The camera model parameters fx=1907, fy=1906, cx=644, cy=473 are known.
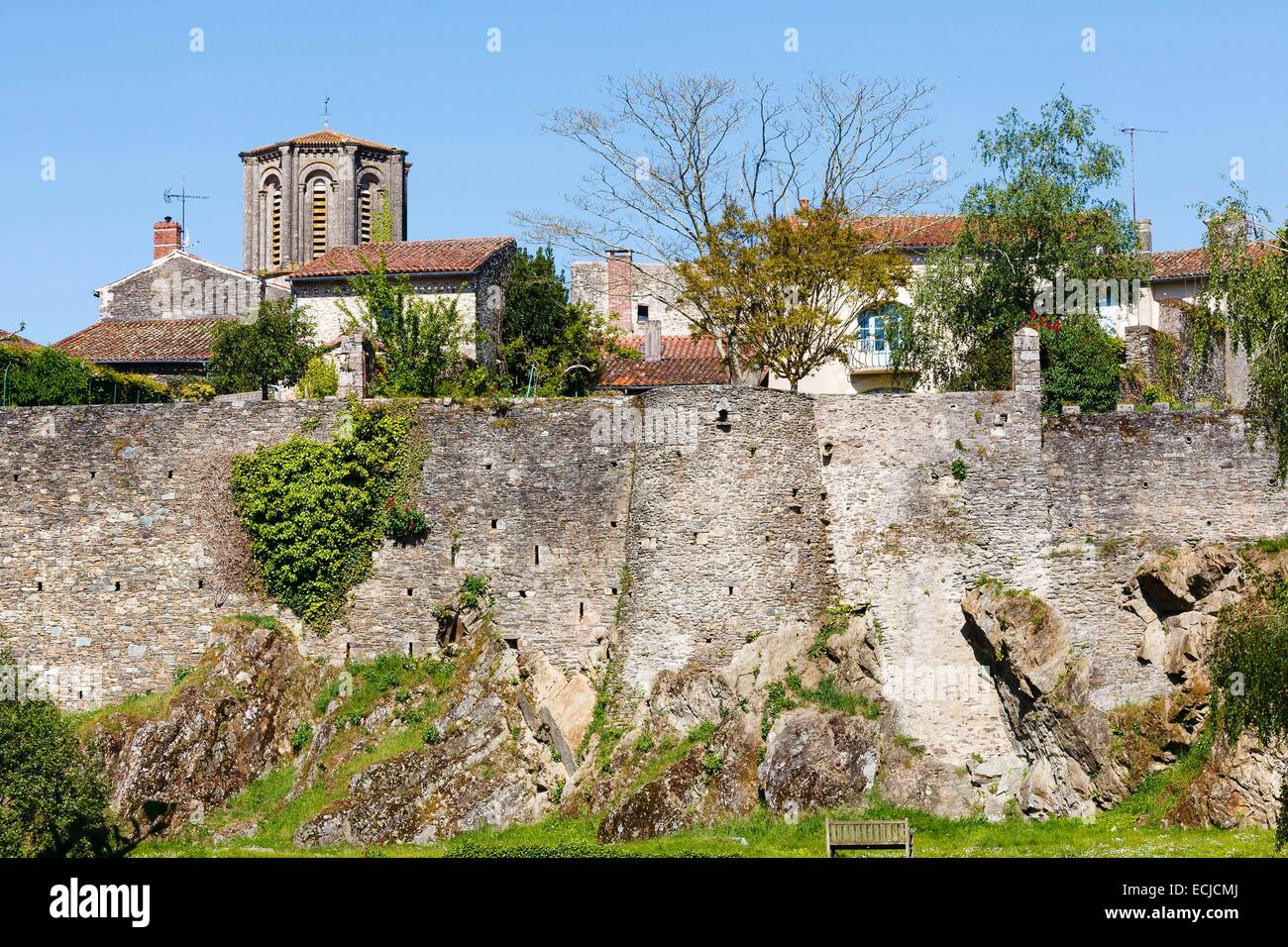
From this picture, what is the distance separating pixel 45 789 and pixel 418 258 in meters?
24.5

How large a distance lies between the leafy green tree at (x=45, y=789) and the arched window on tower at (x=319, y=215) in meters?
41.5

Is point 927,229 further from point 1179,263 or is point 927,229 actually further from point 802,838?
point 802,838

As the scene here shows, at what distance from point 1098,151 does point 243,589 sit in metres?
24.1

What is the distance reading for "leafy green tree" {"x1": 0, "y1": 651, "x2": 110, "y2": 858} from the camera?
35312mm

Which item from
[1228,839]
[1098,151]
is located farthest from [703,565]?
[1098,151]

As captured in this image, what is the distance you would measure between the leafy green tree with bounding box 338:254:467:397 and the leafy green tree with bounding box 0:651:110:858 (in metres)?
11.0

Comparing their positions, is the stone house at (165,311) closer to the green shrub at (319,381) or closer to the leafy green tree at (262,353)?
the leafy green tree at (262,353)

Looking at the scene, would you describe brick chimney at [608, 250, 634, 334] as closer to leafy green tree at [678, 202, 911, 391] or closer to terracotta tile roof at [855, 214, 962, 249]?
terracotta tile roof at [855, 214, 962, 249]

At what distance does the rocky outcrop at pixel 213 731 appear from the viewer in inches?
1533

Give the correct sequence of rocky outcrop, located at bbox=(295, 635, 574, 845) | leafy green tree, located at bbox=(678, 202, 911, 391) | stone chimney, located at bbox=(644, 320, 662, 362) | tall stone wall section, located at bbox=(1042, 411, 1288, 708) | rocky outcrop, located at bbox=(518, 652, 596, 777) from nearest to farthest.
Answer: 1. rocky outcrop, located at bbox=(295, 635, 574, 845)
2. tall stone wall section, located at bbox=(1042, 411, 1288, 708)
3. rocky outcrop, located at bbox=(518, 652, 596, 777)
4. leafy green tree, located at bbox=(678, 202, 911, 391)
5. stone chimney, located at bbox=(644, 320, 662, 362)

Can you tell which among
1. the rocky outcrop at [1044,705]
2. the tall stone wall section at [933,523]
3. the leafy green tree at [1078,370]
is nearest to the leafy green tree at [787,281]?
the tall stone wall section at [933,523]

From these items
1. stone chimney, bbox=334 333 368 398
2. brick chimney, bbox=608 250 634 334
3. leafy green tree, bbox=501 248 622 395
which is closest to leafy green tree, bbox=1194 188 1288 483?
stone chimney, bbox=334 333 368 398

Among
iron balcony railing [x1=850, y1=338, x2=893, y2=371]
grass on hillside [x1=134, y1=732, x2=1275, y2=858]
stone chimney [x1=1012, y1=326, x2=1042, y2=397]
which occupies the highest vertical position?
iron balcony railing [x1=850, y1=338, x2=893, y2=371]
